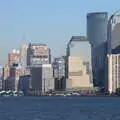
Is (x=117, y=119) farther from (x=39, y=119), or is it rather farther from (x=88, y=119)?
(x=39, y=119)

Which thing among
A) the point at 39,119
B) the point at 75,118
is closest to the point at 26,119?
the point at 39,119

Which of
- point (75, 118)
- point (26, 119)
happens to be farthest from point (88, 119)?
point (26, 119)

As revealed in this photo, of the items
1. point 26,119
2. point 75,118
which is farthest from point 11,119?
point 75,118

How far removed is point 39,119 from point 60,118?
434 cm

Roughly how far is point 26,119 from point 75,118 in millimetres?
6933

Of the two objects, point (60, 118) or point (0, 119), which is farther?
point (60, 118)

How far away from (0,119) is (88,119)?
36.8 feet

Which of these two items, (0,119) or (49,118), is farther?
(49,118)

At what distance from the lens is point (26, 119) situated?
81438 millimetres

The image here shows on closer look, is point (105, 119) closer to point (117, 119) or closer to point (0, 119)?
point (117, 119)

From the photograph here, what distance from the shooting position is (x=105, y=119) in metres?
81.9

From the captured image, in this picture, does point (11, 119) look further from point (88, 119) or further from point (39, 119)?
point (88, 119)

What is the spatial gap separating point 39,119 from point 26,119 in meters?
1.61

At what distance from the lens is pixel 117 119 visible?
82.6 meters
